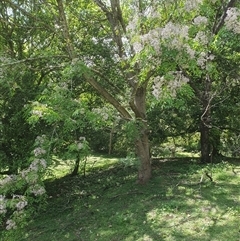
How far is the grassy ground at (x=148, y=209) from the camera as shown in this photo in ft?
17.2

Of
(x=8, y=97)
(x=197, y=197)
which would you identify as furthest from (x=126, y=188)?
(x=8, y=97)

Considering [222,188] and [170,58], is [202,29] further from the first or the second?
[222,188]

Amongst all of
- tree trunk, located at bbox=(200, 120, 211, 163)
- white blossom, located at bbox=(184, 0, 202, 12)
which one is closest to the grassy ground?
tree trunk, located at bbox=(200, 120, 211, 163)

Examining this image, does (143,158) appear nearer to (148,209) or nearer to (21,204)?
(148,209)

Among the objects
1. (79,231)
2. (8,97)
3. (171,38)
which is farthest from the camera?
(8,97)

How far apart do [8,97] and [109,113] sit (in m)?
2.54

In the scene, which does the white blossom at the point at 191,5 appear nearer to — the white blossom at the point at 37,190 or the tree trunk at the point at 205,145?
A: the white blossom at the point at 37,190

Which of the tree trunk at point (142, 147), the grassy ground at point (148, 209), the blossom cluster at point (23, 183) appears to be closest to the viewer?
the blossom cluster at point (23, 183)

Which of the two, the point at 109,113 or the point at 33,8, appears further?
the point at 33,8

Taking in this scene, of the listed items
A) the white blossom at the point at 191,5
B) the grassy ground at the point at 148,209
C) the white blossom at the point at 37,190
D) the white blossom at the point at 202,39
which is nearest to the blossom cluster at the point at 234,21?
the white blossom at the point at 202,39

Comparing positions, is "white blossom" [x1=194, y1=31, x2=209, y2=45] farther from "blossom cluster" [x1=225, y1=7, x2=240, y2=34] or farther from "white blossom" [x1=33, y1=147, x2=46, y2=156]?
"white blossom" [x1=33, y1=147, x2=46, y2=156]

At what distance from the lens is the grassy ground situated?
5.24 meters

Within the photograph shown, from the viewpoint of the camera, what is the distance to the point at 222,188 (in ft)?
22.5

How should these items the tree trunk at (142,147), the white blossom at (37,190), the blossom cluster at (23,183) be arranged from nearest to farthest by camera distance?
the blossom cluster at (23,183) → the white blossom at (37,190) → the tree trunk at (142,147)
